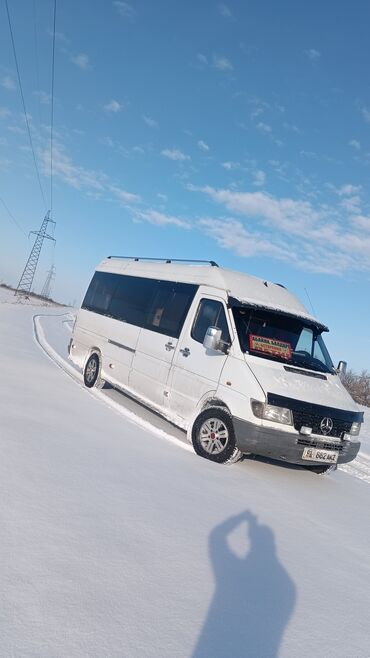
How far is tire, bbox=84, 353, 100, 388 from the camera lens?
9500 mm

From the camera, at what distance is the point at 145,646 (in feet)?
6.79

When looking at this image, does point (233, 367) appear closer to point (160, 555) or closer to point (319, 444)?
point (319, 444)

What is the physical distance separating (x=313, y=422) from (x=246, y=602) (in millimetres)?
3407

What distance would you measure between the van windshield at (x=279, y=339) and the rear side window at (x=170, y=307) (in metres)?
1.15

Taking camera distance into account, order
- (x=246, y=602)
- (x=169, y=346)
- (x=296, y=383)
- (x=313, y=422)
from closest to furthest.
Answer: (x=246, y=602), (x=313, y=422), (x=296, y=383), (x=169, y=346)

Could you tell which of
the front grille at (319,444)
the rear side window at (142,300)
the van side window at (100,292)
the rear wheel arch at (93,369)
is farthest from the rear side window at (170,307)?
the front grille at (319,444)

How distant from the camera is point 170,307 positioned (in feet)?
25.5

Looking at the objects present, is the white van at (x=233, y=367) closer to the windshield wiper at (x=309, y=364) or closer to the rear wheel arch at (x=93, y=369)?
the windshield wiper at (x=309, y=364)

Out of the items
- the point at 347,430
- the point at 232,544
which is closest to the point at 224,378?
the point at 347,430

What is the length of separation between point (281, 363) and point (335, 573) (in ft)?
10.0

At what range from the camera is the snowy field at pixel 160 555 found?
2158mm

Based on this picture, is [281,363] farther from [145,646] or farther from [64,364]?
[64,364]

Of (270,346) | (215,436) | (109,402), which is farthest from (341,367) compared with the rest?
(109,402)

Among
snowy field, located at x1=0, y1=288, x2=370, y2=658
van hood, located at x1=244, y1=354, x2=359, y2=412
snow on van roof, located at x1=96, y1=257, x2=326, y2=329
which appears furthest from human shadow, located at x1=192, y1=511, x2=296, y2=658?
snow on van roof, located at x1=96, y1=257, x2=326, y2=329
